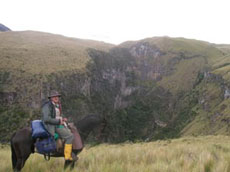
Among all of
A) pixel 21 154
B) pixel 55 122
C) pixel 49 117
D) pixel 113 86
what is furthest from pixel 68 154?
pixel 113 86

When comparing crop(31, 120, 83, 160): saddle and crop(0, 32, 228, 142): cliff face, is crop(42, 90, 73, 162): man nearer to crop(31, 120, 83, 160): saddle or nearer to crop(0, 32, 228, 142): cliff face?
crop(31, 120, 83, 160): saddle

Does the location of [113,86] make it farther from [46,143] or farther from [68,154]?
[68,154]

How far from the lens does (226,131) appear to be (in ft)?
277

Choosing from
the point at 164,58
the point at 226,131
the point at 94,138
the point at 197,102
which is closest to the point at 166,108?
the point at 197,102

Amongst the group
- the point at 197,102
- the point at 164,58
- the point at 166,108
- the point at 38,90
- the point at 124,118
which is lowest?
the point at 124,118

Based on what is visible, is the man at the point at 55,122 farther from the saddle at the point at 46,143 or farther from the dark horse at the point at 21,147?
the dark horse at the point at 21,147

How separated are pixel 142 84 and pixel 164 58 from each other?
30146mm

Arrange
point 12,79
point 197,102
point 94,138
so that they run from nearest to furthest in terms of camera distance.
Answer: point 94,138 < point 12,79 < point 197,102

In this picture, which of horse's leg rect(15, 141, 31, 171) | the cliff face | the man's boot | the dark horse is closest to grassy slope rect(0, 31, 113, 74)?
the cliff face

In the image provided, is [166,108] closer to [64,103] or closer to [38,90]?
[64,103]

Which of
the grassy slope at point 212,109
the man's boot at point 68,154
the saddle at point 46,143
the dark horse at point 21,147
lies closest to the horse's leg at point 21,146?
the dark horse at point 21,147

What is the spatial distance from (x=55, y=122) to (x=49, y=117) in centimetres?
22

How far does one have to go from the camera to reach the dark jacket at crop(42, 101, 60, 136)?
5984mm

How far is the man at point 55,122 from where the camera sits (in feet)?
19.6
